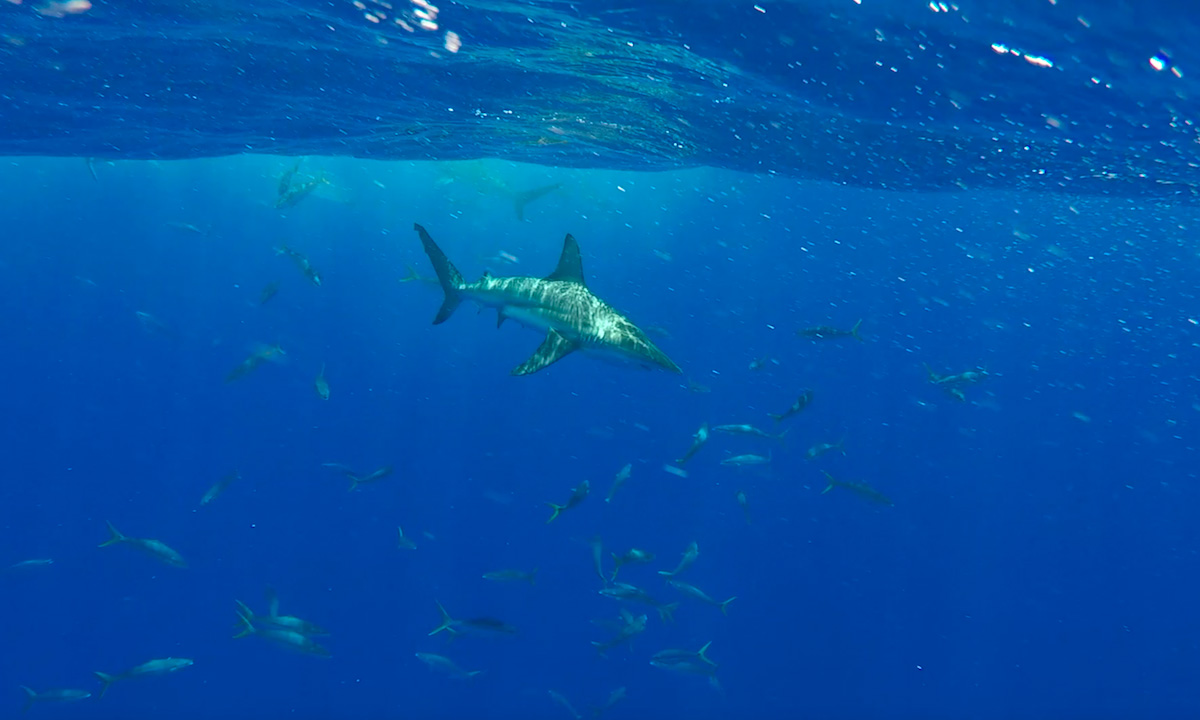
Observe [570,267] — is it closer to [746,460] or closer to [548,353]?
[548,353]

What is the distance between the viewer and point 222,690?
27.7 m

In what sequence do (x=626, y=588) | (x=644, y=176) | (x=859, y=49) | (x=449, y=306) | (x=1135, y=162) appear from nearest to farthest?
(x=449, y=306), (x=859, y=49), (x=626, y=588), (x=1135, y=162), (x=644, y=176)

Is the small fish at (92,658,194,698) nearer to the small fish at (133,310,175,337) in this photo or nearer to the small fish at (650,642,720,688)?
the small fish at (650,642,720,688)

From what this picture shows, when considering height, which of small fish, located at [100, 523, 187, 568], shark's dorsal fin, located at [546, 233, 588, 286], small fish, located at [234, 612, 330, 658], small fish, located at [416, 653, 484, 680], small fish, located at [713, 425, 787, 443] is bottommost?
small fish, located at [416, 653, 484, 680]

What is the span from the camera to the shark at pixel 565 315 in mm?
6270

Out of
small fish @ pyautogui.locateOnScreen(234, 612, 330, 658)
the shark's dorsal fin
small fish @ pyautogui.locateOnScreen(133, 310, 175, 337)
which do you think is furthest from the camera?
small fish @ pyautogui.locateOnScreen(133, 310, 175, 337)

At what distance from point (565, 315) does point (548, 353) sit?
0.44 m

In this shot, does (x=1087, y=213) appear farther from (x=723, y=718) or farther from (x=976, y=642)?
(x=976, y=642)

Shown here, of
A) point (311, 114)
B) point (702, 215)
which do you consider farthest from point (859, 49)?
point (702, 215)

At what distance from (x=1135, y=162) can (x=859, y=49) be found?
33.2ft

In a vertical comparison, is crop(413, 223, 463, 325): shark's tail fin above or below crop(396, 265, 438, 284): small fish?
above

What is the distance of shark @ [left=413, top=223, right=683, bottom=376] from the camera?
627 cm

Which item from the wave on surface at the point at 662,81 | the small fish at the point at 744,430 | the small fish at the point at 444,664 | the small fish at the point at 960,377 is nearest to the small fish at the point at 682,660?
the small fish at the point at 444,664

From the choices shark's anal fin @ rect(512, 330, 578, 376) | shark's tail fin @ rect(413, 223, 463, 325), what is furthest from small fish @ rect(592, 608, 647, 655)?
shark's anal fin @ rect(512, 330, 578, 376)
